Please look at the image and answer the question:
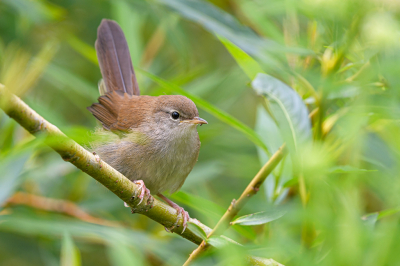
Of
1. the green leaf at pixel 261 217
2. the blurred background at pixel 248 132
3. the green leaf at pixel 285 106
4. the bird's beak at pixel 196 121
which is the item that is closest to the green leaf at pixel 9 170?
the blurred background at pixel 248 132

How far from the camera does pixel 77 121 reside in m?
5.85

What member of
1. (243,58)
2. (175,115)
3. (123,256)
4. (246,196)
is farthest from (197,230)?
(175,115)

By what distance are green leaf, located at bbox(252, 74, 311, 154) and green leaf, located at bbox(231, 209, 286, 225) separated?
1.36ft

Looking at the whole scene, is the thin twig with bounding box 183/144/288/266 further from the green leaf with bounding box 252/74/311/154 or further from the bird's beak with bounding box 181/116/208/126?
the bird's beak with bounding box 181/116/208/126

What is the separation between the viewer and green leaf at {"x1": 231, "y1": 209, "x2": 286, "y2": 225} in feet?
5.57

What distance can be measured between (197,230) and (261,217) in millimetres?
418

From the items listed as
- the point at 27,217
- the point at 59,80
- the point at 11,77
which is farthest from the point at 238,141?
the point at 11,77

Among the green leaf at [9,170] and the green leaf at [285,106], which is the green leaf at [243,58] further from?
the green leaf at [9,170]

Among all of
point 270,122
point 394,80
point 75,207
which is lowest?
point 75,207

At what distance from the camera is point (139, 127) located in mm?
3756

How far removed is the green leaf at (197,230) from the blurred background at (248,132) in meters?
0.10

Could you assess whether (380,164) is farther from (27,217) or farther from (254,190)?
(27,217)

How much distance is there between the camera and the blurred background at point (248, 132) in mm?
1314

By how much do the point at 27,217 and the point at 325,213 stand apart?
2.87m
